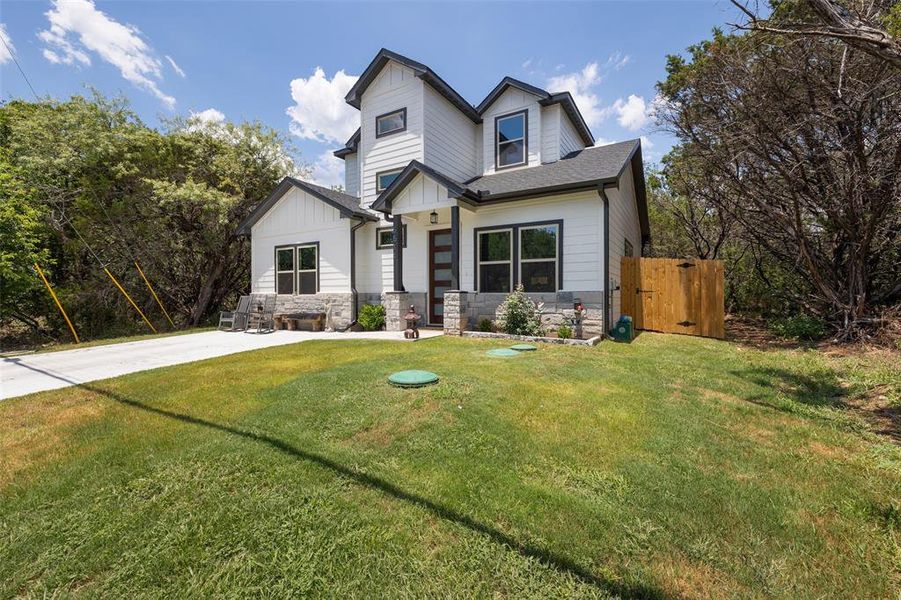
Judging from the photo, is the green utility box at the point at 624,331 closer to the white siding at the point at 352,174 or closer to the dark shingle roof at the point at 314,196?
the dark shingle roof at the point at 314,196

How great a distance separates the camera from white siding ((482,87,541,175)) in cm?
1121

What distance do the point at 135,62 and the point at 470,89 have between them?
9.64 meters

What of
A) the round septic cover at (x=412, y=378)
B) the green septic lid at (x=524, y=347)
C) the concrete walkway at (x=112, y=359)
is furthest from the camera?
the green septic lid at (x=524, y=347)

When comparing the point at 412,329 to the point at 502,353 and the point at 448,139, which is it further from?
the point at 448,139

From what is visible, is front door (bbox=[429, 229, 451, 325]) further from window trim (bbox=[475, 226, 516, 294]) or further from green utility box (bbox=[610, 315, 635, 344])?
green utility box (bbox=[610, 315, 635, 344])

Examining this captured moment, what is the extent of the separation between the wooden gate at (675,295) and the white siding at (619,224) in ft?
1.59

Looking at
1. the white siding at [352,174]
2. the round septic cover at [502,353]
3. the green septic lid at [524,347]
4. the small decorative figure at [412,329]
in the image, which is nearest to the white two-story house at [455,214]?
the white siding at [352,174]

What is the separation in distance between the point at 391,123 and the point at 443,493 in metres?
11.8

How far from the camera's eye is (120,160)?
12797mm

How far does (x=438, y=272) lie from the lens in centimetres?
1074

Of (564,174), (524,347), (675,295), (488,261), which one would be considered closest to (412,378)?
(524,347)

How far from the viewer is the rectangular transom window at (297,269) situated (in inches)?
473

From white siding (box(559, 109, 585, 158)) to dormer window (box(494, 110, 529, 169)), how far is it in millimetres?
1039

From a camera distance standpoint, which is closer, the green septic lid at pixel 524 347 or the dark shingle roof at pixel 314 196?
the green septic lid at pixel 524 347
